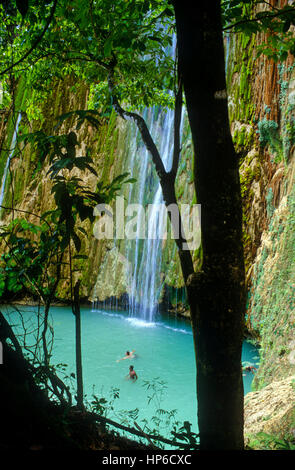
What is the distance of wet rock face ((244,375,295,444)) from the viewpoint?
290cm

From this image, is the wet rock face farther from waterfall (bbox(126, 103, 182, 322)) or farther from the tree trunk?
waterfall (bbox(126, 103, 182, 322))

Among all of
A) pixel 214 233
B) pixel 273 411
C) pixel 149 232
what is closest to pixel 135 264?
pixel 149 232

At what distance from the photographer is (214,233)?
1.36m

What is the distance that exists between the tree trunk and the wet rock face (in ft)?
6.08

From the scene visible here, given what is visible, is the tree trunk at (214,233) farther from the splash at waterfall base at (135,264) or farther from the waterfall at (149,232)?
the waterfall at (149,232)

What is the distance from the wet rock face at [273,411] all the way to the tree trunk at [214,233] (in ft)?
6.08

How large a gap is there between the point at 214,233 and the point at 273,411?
9.76 ft

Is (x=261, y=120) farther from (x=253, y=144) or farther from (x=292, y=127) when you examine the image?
(x=292, y=127)

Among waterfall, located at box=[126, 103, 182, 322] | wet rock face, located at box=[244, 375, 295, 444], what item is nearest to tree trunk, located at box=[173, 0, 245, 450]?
wet rock face, located at box=[244, 375, 295, 444]

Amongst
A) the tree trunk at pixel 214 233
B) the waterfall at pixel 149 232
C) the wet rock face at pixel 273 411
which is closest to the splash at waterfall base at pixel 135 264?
the waterfall at pixel 149 232

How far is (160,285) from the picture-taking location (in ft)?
42.4

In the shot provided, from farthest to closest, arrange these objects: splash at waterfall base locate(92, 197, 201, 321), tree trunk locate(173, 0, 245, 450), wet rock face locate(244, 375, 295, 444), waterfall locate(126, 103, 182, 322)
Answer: waterfall locate(126, 103, 182, 322) < splash at waterfall base locate(92, 197, 201, 321) < wet rock face locate(244, 375, 295, 444) < tree trunk locate(173, 0, 245, 450)

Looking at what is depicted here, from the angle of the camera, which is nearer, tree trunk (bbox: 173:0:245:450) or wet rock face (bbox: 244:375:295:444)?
tree trunk (bbox: 173:0:245:450)
